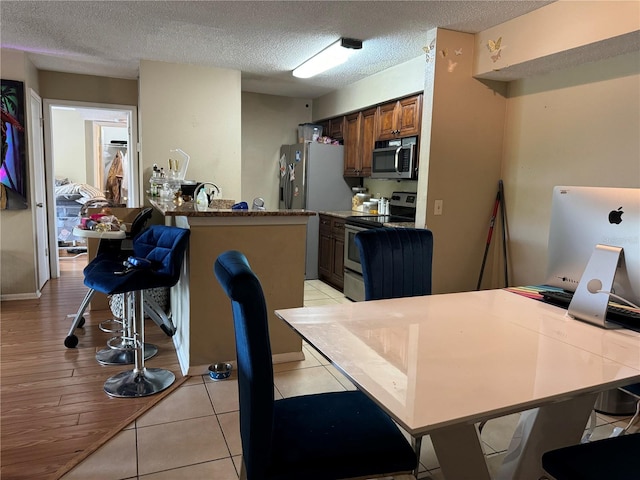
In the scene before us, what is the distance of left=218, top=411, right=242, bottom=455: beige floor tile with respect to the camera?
206cm

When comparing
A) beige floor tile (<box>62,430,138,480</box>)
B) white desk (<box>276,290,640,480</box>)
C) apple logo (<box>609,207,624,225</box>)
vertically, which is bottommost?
beige floor tile (<box>62,430,138,480</box>)

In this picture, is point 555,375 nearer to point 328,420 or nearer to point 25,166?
point 328,420

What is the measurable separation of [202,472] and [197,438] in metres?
0.26

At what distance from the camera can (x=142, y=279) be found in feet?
7.98

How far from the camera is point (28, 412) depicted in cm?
233

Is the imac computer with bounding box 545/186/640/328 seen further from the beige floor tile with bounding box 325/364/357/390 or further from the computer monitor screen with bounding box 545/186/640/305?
the beige floor tile with bounding box 325/364/357/390

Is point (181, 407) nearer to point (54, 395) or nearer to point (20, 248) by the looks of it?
point (54, 395)

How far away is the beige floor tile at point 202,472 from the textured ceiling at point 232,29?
278 centimetres

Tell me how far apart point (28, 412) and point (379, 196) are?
4117 mm

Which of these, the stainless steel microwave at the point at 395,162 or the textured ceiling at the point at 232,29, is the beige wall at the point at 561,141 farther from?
the stainless steel microwave at the point at 395,162

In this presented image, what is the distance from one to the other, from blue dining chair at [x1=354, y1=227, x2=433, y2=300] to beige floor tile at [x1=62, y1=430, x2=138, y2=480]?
1.30 m

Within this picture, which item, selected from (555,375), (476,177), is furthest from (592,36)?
(555,375)

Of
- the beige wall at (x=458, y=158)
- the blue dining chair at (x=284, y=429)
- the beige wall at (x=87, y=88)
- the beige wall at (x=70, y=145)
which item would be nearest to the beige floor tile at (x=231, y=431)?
the blue dining chair at (x=284, y=429)

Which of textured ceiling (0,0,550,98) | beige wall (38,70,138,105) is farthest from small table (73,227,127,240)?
beige wall (38,70,138,105)
